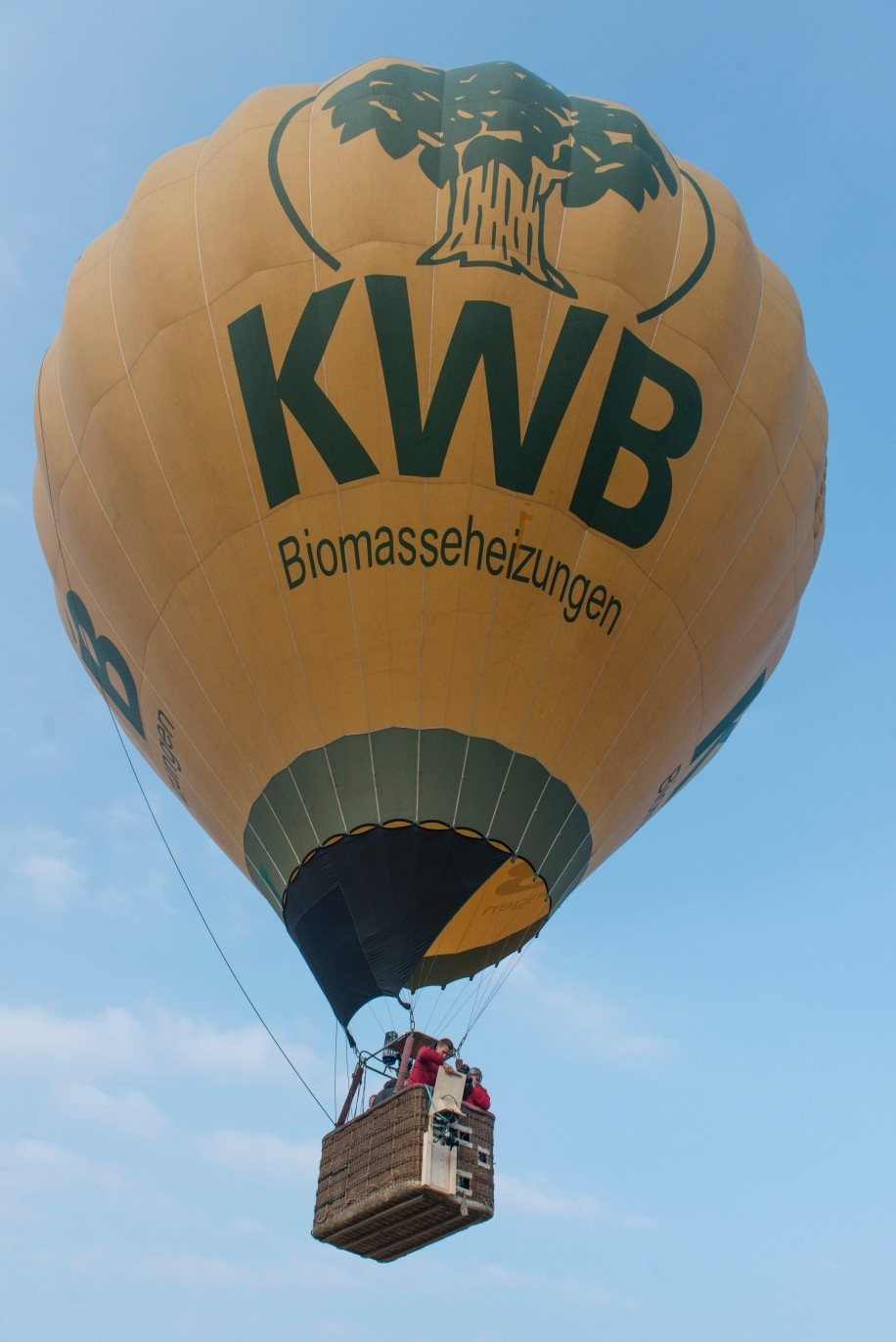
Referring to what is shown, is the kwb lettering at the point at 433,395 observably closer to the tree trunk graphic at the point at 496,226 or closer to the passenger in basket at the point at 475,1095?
the tree trunk graphic at the point at 496,226

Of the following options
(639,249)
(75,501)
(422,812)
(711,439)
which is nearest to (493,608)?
(422,812)

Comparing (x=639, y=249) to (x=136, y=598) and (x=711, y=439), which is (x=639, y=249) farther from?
(x=136, y=598)

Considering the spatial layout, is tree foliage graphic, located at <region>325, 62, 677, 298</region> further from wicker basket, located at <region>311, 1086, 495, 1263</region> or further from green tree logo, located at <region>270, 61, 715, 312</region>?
wicker basket, located at <region>311, 1086, 495, 1263</region>

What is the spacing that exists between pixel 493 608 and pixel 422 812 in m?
1.42

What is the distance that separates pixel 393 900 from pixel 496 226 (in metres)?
4.45

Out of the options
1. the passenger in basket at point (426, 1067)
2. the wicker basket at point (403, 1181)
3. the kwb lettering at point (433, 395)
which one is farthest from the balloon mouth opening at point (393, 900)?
the kwb lettering at point (433, 395)

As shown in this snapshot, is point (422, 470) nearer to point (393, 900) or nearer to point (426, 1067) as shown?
point (393, 900)

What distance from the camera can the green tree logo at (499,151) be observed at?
835cm

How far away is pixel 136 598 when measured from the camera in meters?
9.27

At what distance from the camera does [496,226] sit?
8336mm

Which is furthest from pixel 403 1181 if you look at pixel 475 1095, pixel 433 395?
pixel 433 395

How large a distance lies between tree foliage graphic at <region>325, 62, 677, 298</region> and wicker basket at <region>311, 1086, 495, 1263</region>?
5.32 metres

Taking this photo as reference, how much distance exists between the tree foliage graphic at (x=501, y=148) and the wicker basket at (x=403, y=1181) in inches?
209

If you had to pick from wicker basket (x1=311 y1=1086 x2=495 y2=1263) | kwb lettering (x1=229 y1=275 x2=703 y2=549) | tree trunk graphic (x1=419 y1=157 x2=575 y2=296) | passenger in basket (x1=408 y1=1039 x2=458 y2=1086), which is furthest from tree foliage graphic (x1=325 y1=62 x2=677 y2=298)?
wicker basket (x1=311 y1=1086 x2=495 y2=1263)
